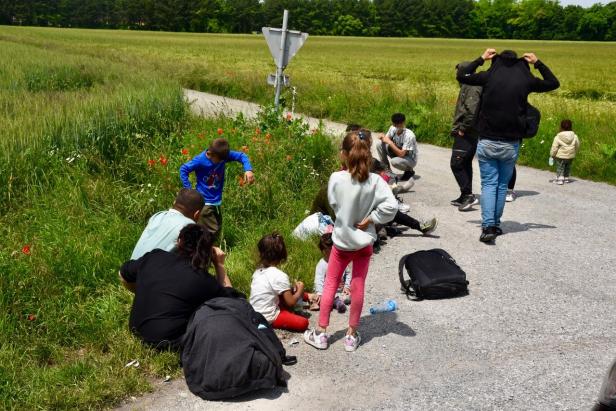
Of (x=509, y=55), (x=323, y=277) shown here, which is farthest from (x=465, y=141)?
(x=323, y=277)

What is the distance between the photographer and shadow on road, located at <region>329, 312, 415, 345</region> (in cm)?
515

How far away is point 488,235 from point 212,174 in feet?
11.0

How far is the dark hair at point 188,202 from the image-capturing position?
512cm

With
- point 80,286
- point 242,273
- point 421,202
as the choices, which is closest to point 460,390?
point 242,273

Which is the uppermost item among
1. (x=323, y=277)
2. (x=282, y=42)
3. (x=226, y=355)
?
(x=282, y=42)

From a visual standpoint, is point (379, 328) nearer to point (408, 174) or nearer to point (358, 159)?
point (358, 159)

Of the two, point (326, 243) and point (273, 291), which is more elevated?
point (326, 243)

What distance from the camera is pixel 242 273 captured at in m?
6.01

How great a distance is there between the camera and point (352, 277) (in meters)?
4.87

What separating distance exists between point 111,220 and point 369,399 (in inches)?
154

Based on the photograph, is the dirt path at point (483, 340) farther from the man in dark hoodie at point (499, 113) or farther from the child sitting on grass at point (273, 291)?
the man in dark hoodie at point (499, 113)

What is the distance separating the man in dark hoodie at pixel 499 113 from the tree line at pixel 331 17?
12038 centimetres

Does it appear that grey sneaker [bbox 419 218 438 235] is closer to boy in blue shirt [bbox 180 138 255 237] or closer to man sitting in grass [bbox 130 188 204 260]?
boy in blue shirt [bbox 180 138 255 237]

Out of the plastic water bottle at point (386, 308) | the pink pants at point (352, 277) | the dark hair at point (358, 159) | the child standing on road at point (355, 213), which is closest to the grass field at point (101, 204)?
the plastic water bottle at point (386, 308)
